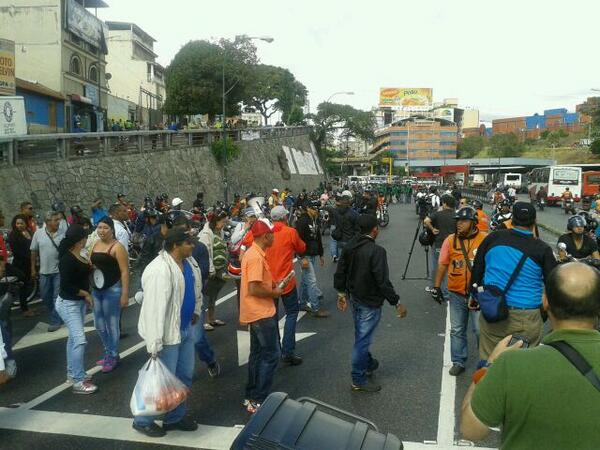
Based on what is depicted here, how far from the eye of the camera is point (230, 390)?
5609 mm

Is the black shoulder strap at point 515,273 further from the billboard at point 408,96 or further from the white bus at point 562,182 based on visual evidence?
the billboard at point 408,96

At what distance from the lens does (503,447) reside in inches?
82.7

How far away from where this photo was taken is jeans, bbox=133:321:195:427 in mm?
4543

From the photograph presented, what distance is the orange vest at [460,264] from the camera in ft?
18.7

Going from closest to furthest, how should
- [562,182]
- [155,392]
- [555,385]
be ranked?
1. [555,385]
2. [155,392]
3. [562,182]

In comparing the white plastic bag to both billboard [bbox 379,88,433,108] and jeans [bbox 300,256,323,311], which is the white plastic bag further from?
billboard [bbox 379,88,433,108]

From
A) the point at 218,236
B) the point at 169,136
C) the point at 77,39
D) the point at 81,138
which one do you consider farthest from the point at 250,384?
the point at 77,39

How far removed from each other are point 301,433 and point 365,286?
114 inches

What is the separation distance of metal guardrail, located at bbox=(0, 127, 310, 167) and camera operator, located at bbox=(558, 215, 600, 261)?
1332 centimetres

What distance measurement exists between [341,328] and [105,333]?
3207 mm

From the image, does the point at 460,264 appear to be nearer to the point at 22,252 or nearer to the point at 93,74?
the point at 22,252

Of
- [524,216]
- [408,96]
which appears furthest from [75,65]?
[408,96]

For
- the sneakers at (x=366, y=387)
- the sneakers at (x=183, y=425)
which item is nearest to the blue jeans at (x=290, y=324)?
the sneakers at (x=366, y=387)

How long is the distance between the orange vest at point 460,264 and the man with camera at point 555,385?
358 cm
